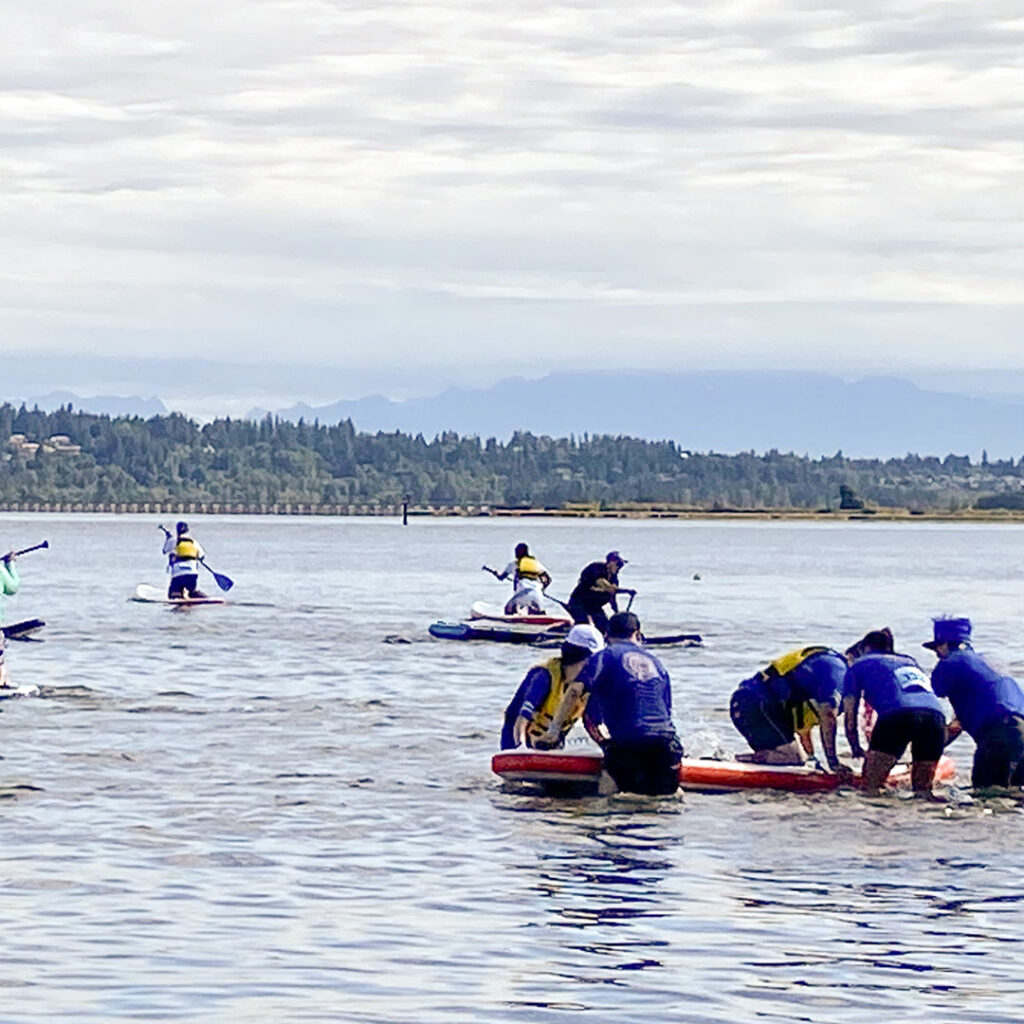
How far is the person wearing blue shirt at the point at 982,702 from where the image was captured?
2022 centimetres

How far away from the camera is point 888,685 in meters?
20.0

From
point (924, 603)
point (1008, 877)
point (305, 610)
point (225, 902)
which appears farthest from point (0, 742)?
point (924, 603)

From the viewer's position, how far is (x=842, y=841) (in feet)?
62.0

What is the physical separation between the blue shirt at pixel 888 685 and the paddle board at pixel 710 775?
99cm

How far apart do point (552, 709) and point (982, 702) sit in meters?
3.78

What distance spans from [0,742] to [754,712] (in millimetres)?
8865

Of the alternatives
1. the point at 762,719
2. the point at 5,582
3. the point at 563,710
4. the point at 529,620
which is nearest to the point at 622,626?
the point at 563,710

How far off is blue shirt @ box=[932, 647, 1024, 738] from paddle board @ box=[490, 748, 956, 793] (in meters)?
0.90

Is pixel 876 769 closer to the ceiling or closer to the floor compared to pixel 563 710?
closer to the floor

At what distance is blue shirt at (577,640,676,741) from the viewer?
1973cm

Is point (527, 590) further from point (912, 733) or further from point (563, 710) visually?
point (912, 733)

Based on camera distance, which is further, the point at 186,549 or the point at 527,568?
the point at 186,549

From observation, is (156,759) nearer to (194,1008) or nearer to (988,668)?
(988,668)

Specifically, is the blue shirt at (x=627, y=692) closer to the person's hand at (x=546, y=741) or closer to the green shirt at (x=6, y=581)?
the person's hand at (x=546, y=741)
